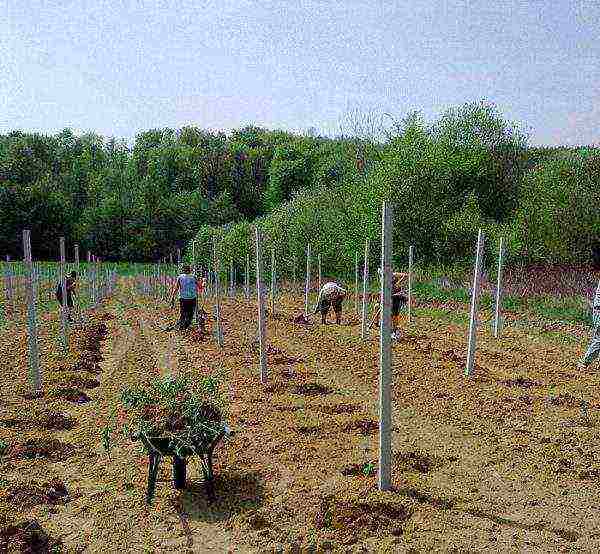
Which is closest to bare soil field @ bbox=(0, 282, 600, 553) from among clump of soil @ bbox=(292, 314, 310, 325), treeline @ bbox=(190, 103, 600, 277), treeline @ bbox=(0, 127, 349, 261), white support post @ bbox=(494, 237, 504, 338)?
white support post @ bbox=(494, 237, 504, 338)

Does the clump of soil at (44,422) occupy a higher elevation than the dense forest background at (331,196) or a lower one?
lower

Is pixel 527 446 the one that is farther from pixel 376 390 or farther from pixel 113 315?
pixel 113 315

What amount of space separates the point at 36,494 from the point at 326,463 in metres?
2.41

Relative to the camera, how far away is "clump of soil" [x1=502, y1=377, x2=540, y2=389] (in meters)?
8.15

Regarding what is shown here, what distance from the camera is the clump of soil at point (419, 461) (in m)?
5.27

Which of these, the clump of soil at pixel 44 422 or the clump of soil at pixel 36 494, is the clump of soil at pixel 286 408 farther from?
the clump of soil at pixel 36 494

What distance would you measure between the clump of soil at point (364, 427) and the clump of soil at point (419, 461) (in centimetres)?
71

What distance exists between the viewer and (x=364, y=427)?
6363 millimetres

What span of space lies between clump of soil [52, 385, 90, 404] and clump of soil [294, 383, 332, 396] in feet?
8.98

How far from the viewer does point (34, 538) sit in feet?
13.7

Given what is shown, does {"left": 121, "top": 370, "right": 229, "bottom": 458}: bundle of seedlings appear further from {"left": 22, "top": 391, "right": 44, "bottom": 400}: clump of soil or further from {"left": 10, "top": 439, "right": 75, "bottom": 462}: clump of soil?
{"left": 22, "top": 391, "right": 44, "bottom": 400}: clump of soil

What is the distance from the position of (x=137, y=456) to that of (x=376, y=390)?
3360mm

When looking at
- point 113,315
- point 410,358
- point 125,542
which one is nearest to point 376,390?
point 410,358

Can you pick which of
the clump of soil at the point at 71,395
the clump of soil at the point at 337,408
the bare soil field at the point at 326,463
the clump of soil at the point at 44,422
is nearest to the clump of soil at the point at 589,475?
the bare soil field at the point at 326,463
